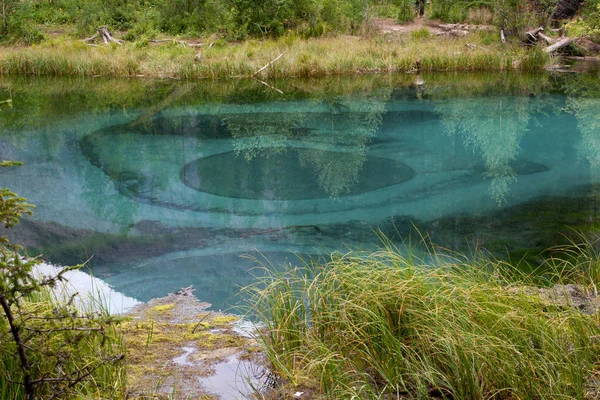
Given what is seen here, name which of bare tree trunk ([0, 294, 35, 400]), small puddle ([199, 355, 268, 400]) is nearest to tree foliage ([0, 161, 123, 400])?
bare tree trunk ([0, 294, 35, 400])

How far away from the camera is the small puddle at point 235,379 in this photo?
339cm

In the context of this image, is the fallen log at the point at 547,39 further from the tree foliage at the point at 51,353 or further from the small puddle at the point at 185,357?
the tree foliage at the point at 51,353

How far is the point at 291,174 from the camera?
27.3 feet

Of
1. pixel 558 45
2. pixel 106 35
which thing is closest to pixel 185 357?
pixel 558 45

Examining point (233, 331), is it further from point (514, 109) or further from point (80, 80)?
point (80, 80)

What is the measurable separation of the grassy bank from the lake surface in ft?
6.58

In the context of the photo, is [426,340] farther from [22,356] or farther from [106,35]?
[106,35]

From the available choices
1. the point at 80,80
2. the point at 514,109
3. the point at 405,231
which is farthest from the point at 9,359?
the point at 80,80

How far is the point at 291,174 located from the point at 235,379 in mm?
4984

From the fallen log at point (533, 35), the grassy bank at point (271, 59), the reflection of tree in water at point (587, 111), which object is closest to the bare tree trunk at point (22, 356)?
the reflection of tree in water at point (587, 111)

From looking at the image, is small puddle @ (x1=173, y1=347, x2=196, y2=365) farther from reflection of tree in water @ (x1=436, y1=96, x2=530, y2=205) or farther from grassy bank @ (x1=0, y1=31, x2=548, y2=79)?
grassy bank @ (x1=0, y1=31, x2=548, y2=79)

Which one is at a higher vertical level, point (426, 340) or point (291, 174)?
point (426, 340)

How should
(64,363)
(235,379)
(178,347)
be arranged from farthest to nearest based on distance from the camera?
(178,347) < (235,379) < (64,363)

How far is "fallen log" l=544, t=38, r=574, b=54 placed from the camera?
17.8m
